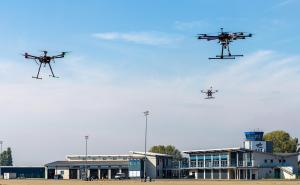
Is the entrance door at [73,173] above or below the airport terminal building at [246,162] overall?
below

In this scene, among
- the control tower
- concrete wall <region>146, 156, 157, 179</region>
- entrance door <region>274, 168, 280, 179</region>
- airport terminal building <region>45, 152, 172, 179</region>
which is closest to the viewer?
entrance door <region>274, 168, 280, 179</region>

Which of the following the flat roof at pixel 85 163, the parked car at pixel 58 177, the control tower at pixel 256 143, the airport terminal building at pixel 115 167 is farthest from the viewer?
the flat roof at pixel 85 163

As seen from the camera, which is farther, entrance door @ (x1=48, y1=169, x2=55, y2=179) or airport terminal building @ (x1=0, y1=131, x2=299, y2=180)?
entrance door @ (x1=48, y1=169, x2=55, y2=179)

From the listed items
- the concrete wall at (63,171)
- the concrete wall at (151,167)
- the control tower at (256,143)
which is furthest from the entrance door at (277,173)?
the concrete wall at (63,171)

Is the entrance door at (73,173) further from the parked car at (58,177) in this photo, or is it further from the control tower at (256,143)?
the control tower at (256,143)

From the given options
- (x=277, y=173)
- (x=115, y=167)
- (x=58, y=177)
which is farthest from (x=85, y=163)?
(x=277, y=173)

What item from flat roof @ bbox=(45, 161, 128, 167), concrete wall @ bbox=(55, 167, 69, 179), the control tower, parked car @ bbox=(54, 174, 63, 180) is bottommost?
parked car @ bbox=(54, 174, 63, 180)

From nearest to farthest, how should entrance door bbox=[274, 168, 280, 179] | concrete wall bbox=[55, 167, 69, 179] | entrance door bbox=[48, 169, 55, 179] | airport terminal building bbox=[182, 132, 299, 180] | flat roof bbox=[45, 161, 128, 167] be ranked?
1. entrance door bbox=[274, 168, 280, 179]
2. airport terminal building bbox=[182, 132, 299, 180]
3. flat roof bbox=[45, 161, 128, 167]
4. concrete wall bbox=[55, 167, 69, 179]
5. entrance door bbox=[48, 169, 55, 179]

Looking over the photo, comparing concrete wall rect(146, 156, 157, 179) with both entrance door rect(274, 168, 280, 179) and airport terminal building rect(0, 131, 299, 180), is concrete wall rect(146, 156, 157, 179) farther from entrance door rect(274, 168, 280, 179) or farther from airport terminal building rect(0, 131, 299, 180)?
entrance door rect(274, 168, 280, 179)

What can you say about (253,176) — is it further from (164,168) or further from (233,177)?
(164,168)

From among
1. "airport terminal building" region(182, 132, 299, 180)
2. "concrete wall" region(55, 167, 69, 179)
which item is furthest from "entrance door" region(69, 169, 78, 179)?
"airport terminal building" region(182, 132, 299, 180)
